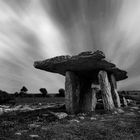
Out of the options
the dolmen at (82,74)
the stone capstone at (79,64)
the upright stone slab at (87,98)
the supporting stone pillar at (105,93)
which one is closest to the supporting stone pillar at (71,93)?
the dolmen at (82,74)

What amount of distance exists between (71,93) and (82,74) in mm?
2645

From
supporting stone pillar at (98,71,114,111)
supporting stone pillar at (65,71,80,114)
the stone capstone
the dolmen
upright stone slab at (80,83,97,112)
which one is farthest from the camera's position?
upright stone slab at (80,83,97,112)

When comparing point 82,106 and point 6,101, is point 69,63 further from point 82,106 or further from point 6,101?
point 6,101

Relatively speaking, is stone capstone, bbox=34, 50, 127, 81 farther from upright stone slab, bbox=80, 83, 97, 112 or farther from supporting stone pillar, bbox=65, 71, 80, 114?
upright stone slab, bbox=80, 83, 97, 112

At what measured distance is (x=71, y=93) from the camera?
14.0 metres

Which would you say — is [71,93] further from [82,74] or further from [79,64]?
[82,74]

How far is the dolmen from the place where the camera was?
12.7 metres

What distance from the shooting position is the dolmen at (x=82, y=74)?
12680 millimetres

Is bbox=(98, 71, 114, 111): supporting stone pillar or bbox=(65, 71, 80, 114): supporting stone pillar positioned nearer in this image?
bbox=(98, 71, 114, 111): supporting stone pillar

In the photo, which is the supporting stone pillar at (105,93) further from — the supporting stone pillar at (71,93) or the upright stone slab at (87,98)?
the upright stone slab at (87,98)

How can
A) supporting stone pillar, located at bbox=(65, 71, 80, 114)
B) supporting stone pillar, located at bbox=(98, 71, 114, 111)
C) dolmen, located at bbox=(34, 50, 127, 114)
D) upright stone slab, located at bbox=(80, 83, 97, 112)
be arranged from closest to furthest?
dolmen, located at bbox=(34, 50, 127, 114)
supporting stone pillar, located at bbox=(98, 71, 114, 111)
supporting stone pillar, located at bbox=(65, 71, 80, 114)
upright stone slab, located at bbox=(80, 83, 97, 112)

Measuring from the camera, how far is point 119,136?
6195mm

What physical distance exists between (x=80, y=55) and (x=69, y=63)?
1250mm

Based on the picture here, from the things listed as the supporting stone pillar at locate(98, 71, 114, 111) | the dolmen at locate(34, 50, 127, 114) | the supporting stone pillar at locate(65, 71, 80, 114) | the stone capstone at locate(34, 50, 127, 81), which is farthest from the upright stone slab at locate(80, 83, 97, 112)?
the supporting stone pillar at locate(98, 71, 114, 111)
